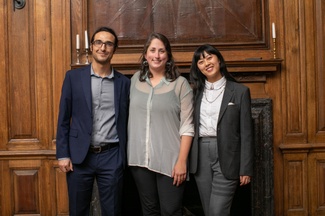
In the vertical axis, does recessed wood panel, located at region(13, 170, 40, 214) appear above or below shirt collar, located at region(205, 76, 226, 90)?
below

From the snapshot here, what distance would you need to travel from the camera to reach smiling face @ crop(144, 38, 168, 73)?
2.43 meters

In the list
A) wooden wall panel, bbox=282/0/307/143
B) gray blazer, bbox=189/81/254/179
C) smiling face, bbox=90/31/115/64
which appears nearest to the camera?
gray blazer, bbox=189/81/254/179

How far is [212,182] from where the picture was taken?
243 cm

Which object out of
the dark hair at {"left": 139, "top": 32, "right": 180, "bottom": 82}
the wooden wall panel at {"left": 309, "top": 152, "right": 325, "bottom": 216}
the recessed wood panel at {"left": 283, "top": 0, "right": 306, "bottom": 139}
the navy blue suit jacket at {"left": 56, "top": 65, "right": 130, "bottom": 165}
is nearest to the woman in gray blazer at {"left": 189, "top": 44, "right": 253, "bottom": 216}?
the dark hair at {"left": 139, "top": 32, "right": 180, "bottom": 82}

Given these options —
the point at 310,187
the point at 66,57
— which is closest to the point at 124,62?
the point at 66,57

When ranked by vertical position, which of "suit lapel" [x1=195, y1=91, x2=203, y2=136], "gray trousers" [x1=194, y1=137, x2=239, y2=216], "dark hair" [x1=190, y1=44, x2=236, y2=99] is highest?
"dark hair" [x1=190, y1=44, x2=236, y2=99]

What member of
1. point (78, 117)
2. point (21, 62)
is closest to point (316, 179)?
point (78, 117)

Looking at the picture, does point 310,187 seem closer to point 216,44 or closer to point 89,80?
point 216,44

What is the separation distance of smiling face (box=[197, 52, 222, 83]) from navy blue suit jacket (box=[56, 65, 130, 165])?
505mm

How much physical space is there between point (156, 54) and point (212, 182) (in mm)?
799

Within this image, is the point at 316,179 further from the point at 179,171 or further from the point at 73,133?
the point at 73,133

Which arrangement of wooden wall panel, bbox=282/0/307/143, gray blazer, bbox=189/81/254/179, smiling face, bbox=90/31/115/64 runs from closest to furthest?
gray blazer, bbox=189/81/254/179 → smiling face, bbox=90/31/115/64 → wooden wall panel, bbox=282/0/307/143

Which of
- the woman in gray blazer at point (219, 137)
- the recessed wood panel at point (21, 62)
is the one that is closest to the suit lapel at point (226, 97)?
the woman in gray blazer at point (219, 137)

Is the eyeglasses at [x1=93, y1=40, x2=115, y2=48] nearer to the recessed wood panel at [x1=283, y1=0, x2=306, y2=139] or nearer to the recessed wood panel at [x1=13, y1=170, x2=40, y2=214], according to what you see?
the recessed wood panel at [x1=13, y1=170, x2=40, y2=214]
